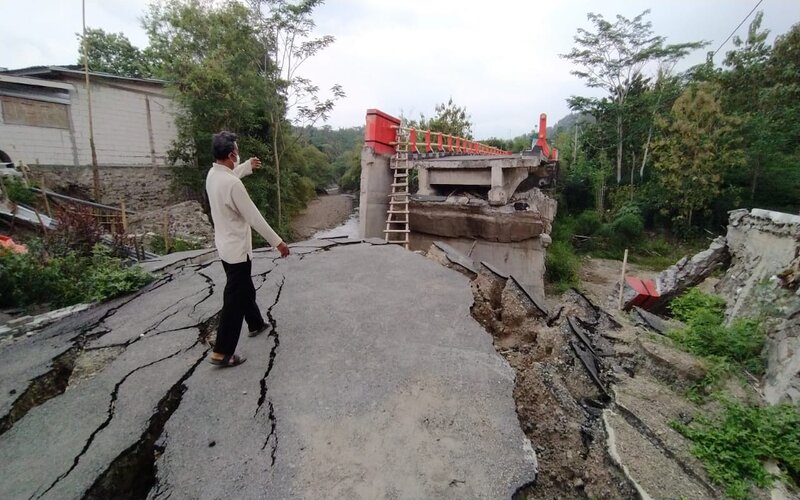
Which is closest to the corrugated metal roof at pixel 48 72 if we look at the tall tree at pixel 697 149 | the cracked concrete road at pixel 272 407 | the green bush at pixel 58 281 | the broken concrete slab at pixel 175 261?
the green bush at pixel 58 281

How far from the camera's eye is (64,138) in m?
11.2

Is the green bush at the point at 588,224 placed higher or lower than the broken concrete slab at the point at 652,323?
lower

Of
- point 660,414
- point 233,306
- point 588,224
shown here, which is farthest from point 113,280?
point 588,224

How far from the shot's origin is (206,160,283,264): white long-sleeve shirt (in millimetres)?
2553

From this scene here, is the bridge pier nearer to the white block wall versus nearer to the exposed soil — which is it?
the exposed soil

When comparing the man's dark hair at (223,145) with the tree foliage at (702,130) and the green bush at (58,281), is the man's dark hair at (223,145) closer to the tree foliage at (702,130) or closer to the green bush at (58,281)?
the green bush at (58,281)

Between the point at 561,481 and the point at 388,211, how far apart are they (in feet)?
23.7

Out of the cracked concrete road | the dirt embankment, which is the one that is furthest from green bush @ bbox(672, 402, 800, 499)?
the dirt embankment

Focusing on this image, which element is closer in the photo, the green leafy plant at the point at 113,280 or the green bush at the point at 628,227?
the green leafy plant at the point at 113,280

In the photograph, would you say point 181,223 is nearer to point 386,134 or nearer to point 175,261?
point 175,261

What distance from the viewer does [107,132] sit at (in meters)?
11.9

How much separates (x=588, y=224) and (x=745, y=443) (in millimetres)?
20219

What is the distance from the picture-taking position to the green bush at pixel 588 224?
65.2ft

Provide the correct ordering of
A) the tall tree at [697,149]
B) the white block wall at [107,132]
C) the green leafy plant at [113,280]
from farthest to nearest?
the tall tree at [697,149], the white block wall at [107,132], the green leafy plant at [113,280]
